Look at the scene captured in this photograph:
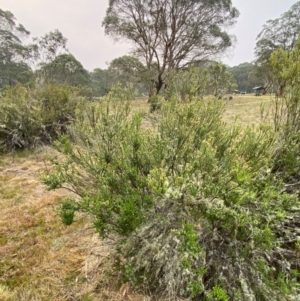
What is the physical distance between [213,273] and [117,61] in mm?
15652

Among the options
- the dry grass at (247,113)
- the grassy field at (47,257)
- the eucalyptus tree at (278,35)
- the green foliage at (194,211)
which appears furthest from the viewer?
the eucalyptus tree at (278,35)

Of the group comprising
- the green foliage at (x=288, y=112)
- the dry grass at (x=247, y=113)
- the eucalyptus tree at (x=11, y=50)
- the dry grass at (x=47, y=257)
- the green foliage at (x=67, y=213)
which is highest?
the eucalyptus tree at (x=11, y=50)

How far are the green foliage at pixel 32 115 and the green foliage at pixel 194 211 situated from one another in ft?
13.4

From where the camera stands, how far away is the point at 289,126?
213cm

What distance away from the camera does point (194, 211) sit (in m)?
1.30

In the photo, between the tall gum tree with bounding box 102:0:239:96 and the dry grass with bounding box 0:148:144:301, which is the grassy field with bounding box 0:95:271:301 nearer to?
the dry grass with bounding box 0:148:144:301

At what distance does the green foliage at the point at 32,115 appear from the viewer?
4.88 meters

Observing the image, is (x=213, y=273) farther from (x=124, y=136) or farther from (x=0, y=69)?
(x=0, y=69)

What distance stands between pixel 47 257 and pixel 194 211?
1.53 metres

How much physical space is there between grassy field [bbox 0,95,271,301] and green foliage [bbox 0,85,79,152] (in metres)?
2.49

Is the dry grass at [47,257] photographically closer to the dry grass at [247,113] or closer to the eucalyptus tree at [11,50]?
the dry grass at [247,113]

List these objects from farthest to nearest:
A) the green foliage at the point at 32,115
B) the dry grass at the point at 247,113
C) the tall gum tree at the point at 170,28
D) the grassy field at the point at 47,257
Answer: the tall gum tree at the point at 170,28 < the green foliage at the point at 32,115 < the dry grass at the point at 247,113 < the grassy field at the point at 47,257

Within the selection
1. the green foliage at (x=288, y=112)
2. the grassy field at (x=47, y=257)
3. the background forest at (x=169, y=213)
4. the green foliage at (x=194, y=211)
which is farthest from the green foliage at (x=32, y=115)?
the green foliage at (x=288, y=112)

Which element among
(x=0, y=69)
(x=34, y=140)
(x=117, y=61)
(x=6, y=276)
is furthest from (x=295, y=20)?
(x=0, y=69)
